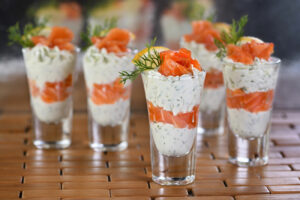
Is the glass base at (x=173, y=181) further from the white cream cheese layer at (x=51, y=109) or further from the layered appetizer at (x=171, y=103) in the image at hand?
the white cream cheese layer at (x=51, y=109)

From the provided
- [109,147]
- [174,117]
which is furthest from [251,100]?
[109,147]

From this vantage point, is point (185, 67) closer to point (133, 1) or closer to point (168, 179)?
point (168, 179)

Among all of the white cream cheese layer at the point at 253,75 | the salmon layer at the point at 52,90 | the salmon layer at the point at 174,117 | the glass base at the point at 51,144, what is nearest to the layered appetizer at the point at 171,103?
the salmon layer at the point at 174,117

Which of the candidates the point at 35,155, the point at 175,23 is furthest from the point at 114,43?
the point at 175,23

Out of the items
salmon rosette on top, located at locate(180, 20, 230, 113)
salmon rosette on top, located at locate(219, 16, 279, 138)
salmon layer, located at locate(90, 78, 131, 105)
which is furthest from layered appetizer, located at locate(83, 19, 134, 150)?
salmon rosette on top, located at locate(219, 16, 279, 138)

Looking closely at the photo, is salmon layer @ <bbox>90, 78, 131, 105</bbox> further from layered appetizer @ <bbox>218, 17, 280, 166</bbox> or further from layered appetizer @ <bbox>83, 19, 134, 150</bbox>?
layered appetizer @ <bbox>218, 17, 280, 166</bbox>

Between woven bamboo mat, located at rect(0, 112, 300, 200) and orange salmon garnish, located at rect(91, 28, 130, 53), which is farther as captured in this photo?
orange salmon garnish, located at rect(91, 28, 130, 53)
